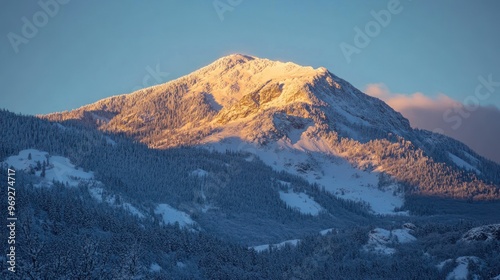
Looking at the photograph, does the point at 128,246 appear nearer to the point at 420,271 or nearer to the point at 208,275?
the point at 208,275

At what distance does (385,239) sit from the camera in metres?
148

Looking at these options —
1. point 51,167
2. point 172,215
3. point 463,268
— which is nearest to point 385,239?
point 463,268

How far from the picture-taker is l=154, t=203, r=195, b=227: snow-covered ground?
185125 mm

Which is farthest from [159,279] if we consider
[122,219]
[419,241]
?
[419,241]

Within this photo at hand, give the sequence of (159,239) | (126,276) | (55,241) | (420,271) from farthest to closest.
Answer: (159,239) < (420,271) < (55,241) < (126,276)

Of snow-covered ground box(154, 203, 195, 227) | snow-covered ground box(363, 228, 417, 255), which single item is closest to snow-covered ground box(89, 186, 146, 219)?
snow-covered ground box(154, 203, 195, 227)

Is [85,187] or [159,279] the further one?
[85,187]

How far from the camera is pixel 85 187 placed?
176375mm

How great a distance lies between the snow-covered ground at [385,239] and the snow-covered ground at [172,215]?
196 ft

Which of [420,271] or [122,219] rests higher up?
[122,219]

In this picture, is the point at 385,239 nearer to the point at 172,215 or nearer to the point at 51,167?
the point at 172,215

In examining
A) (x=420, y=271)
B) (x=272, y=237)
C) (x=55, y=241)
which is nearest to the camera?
(x=55, y=241)

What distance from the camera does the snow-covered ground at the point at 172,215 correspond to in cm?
18512

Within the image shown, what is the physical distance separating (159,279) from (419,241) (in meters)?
65.2
